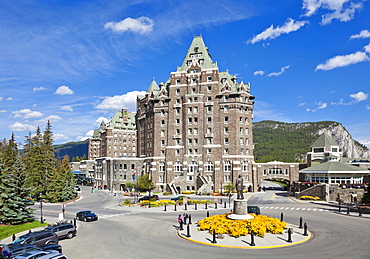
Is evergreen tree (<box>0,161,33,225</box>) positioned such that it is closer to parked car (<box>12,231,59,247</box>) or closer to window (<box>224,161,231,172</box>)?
parked car (<box>12,231,59,247</box>)

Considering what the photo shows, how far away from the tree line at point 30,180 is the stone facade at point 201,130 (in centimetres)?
2455

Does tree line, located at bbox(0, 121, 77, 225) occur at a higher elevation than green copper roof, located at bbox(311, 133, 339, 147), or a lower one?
lower

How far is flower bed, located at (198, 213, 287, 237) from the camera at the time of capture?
85.0 feet

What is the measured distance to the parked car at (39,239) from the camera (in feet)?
76.8

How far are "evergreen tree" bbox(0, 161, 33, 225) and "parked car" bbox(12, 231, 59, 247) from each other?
446 inches

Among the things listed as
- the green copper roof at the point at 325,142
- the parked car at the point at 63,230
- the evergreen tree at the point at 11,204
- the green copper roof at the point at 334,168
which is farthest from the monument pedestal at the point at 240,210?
the green copper roof at the point at 325,142

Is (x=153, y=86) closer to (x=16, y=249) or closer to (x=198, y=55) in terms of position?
(x=198, y=55)

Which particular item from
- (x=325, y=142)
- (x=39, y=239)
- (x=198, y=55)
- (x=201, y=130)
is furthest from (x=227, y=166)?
(x=39, y=239)

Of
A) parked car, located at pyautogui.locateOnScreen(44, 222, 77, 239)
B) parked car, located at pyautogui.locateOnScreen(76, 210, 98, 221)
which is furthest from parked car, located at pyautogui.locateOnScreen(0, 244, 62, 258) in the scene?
parked car, located at pyautogui.locateOnScreen(76, 210, 98, 221)

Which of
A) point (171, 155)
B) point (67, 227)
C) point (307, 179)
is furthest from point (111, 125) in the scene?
point (67, 227)

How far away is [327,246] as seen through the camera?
76.8 feet

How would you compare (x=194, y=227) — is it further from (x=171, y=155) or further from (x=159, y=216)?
(x=171, y=155)

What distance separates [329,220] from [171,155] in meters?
47.1

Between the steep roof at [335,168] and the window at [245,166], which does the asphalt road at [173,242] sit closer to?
the steep roof at [335,168]
